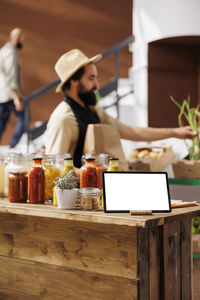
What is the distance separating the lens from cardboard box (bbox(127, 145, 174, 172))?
12.8 feet

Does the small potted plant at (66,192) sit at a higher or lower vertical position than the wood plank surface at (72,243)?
higher

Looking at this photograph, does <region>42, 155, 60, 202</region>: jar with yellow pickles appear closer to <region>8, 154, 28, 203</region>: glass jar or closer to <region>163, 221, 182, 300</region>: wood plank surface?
<region>8, 154, 28, 203</region>: glass jar

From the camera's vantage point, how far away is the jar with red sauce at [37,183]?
2258mm

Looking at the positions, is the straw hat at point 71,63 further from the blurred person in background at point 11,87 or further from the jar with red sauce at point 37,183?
the blurred person in background at point 11,87

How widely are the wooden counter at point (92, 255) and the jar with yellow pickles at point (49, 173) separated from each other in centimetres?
13

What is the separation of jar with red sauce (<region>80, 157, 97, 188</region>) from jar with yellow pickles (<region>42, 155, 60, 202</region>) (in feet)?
0.60

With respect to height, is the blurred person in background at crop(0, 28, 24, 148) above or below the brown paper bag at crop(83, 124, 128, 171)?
above

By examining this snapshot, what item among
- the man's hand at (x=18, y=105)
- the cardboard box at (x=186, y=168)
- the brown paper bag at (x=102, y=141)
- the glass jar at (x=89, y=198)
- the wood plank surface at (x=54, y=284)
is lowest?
the wood plank surface at (x=54, y=284)

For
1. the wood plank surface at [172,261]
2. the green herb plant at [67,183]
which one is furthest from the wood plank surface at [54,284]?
the green herb plant at [67,183]

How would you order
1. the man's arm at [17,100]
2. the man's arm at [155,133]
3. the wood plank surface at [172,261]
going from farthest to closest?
the man's arm at [17,100] < the man's arm at [155,133] < the wood plank surface at [172,261]

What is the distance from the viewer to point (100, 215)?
1964 millimetres

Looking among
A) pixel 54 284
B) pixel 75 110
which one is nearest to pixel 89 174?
pixel 54 284

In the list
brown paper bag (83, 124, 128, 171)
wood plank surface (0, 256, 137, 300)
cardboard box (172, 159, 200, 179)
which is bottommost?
wood plank surface (0, 256, 137, 300)

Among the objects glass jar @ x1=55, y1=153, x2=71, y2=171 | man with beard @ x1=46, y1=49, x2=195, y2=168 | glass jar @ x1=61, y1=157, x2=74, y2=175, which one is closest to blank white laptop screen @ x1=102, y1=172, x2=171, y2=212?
glass jar @ x1=61, y1=157, x2=74, y2=175
